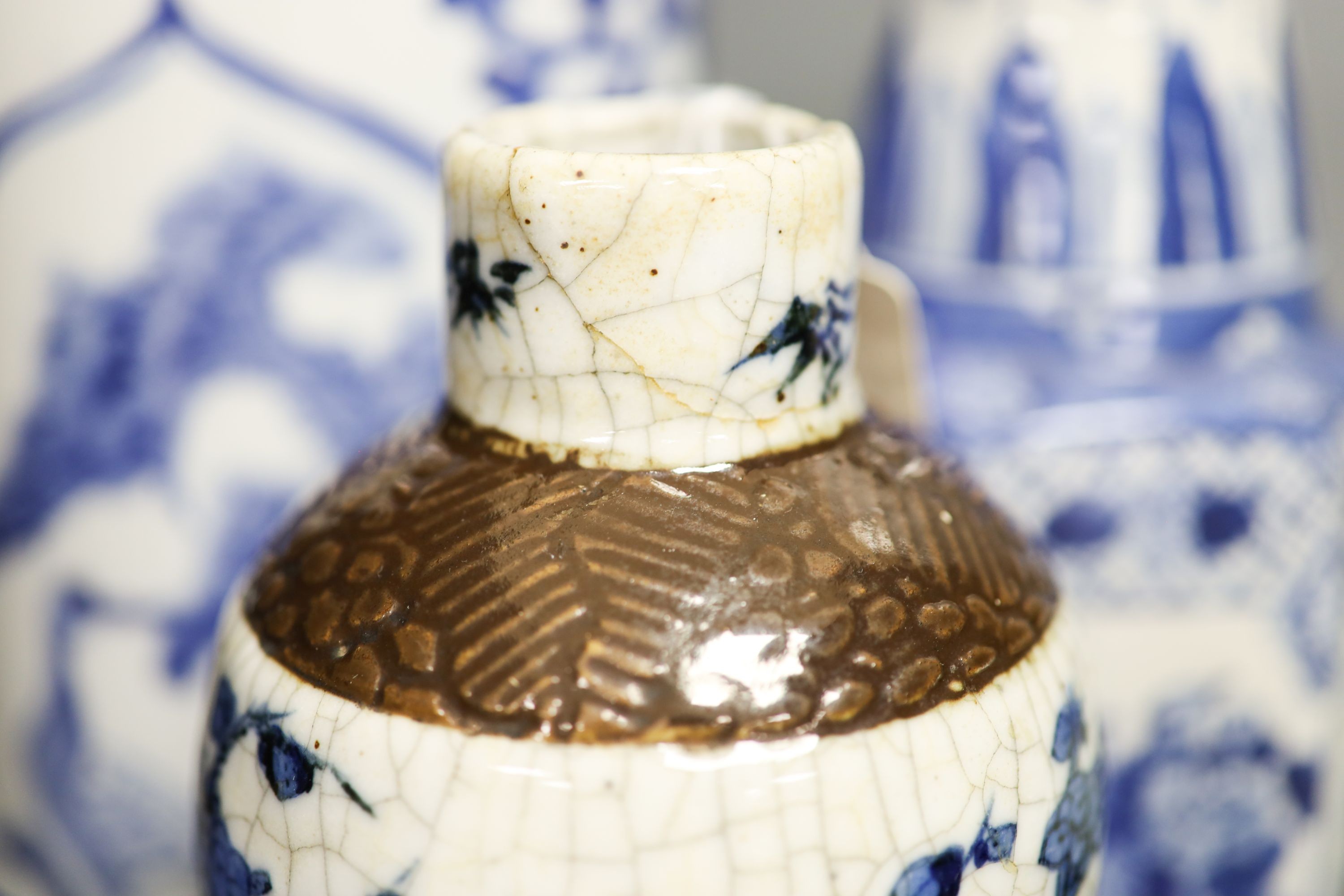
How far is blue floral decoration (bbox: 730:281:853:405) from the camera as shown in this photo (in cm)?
44

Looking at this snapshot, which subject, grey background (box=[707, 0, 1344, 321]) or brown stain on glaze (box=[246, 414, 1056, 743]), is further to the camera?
grey background (box=[707, 0, 1344, 321])

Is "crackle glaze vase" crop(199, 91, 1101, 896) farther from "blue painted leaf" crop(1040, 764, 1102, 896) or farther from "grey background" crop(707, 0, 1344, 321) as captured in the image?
"grey background" crop(707, 0, 1344, 321)

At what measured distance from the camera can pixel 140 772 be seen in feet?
2.15

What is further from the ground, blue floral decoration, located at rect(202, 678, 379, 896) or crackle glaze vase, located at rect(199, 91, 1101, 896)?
crackle glaze vase, located at rect(199, 91, 1101, 896)

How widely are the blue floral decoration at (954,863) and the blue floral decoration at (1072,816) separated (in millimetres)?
21

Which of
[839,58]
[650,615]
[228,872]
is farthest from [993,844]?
[839,58]

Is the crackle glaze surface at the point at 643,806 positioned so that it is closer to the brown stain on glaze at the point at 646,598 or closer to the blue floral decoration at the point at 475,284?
the brown stain on glaze at the point at 646,598

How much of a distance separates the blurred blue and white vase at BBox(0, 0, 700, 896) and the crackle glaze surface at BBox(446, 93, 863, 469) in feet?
0.51

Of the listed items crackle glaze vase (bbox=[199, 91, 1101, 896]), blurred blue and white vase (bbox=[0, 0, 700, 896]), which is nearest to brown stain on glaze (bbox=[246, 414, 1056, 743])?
crackle glaze vase (bbox=[199, 91, 1101, 896])

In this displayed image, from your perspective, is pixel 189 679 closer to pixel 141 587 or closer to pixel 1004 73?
pixel 141 587

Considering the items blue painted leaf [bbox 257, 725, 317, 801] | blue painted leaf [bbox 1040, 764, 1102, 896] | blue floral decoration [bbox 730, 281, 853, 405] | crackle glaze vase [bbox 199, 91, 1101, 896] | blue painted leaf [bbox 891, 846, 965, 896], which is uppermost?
blue floral decoration [bbox 730, 281, 853, 405]

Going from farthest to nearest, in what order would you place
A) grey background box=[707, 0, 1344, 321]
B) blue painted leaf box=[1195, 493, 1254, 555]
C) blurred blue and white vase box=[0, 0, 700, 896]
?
grey background box=[707, 0, 1344, 321] < blue painted leaf box=[1195, 493, 1254, 555] < blurred blue and white vase box=[0, 0, 700, 896]

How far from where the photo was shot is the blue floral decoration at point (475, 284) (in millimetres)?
440

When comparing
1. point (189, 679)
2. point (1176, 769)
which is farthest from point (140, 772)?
point (1176, 769)
